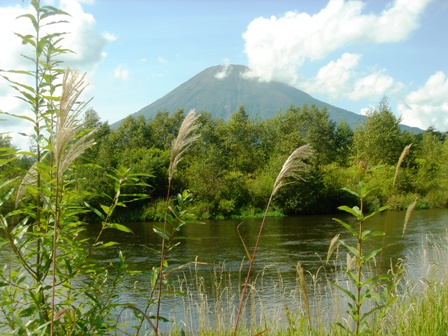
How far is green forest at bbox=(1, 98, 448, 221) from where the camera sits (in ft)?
136

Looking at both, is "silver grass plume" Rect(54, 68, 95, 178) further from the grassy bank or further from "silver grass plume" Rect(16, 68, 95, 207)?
the grassy bank

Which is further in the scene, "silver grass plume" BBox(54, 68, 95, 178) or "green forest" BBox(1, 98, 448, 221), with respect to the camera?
"green forest" BBox(1, 98, 448, 221)

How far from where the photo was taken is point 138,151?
1932 inches

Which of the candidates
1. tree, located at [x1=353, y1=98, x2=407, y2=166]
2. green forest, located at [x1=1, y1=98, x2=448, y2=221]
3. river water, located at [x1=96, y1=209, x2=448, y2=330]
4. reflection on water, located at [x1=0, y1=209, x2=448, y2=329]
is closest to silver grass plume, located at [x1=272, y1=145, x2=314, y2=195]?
reflection on water, located at [x1=0, y1=209, x2=448, y2=329]

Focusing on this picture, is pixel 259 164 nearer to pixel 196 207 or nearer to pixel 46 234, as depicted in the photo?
pixel 196 207

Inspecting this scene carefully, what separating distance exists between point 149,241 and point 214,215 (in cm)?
1750

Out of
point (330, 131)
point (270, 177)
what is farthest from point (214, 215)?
point (330, 131)

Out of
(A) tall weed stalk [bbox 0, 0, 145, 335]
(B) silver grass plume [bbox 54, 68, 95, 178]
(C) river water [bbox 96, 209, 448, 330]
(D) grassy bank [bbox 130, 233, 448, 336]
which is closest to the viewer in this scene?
(B) silver grass plume [bbox 54, 68, 95, 178]

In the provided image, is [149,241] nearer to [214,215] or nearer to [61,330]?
[214,215]

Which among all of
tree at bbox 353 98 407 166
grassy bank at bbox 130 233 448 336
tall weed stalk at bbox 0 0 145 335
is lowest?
grassy bank at bbox 130 233 448 336

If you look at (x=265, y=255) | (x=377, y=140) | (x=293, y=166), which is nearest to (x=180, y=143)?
(x=293, y=166)

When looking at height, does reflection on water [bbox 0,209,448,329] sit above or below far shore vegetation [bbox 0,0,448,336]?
below

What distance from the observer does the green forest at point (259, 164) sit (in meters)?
41.5

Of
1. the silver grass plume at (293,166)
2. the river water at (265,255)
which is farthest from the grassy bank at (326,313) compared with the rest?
the river water at (265,255)
